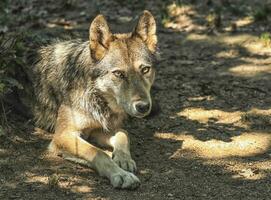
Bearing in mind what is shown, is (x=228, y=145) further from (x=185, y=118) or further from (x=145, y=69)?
(x=145, y=69)

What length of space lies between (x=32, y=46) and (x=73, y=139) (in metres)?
1.85

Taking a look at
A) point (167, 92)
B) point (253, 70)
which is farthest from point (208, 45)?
point (167, 92)

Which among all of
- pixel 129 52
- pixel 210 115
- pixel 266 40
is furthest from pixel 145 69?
pixel 266 40

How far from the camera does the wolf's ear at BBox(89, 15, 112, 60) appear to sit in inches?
237

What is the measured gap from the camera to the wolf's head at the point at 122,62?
5.85 meters

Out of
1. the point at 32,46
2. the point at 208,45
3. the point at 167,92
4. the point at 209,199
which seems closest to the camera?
the point at 209,199

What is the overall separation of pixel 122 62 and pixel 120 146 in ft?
2.99

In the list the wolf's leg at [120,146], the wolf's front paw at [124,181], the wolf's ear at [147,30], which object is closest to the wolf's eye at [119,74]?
the wolf's ear at [147,30]

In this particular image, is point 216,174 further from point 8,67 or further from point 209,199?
point 8,67

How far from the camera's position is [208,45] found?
32.2 ft

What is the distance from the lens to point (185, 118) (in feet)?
24.2

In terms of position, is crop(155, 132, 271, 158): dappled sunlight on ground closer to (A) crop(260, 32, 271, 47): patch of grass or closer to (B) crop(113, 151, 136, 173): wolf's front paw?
(B) crop(113, 151, 136, 173): wolf's front paw

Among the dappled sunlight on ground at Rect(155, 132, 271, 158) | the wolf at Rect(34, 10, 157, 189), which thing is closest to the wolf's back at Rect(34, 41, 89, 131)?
the wolf at Rect(34, 10, 157, 189)

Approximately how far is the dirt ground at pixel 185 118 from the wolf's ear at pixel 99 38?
1.20 metres
